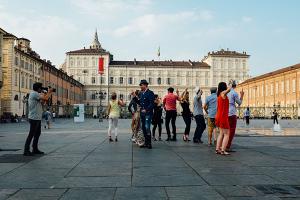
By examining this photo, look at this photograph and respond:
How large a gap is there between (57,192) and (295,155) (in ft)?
20.5

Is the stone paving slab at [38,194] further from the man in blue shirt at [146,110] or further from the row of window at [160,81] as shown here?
the row of window at [160,81]

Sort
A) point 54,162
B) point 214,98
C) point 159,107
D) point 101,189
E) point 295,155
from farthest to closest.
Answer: point 159,107 < point 214,98 < point 295,155 < point 54,162 < point 101,189

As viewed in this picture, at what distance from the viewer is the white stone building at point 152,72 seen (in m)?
132

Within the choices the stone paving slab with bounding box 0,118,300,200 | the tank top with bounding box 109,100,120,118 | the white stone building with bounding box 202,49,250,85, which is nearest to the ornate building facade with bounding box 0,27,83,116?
the tank top with bounding box 109,100,120,118

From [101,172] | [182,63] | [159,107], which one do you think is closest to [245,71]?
[182,63]

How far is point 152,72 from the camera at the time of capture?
5315 inches

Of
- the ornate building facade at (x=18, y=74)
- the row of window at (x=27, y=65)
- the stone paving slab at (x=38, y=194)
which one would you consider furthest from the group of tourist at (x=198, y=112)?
the row of window at (x=27, y=65)

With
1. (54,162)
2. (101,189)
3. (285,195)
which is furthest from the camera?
(54,162)

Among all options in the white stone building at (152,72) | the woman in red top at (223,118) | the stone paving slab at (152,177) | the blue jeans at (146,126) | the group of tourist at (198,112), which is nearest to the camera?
the stone paving slab at (152,177)

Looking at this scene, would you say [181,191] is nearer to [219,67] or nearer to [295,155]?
[295,155]

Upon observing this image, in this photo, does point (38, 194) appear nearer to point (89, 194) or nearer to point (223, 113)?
point (89, 194)

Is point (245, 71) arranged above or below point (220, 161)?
above

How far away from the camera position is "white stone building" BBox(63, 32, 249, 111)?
132500 mm

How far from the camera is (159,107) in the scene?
16.0 metres
